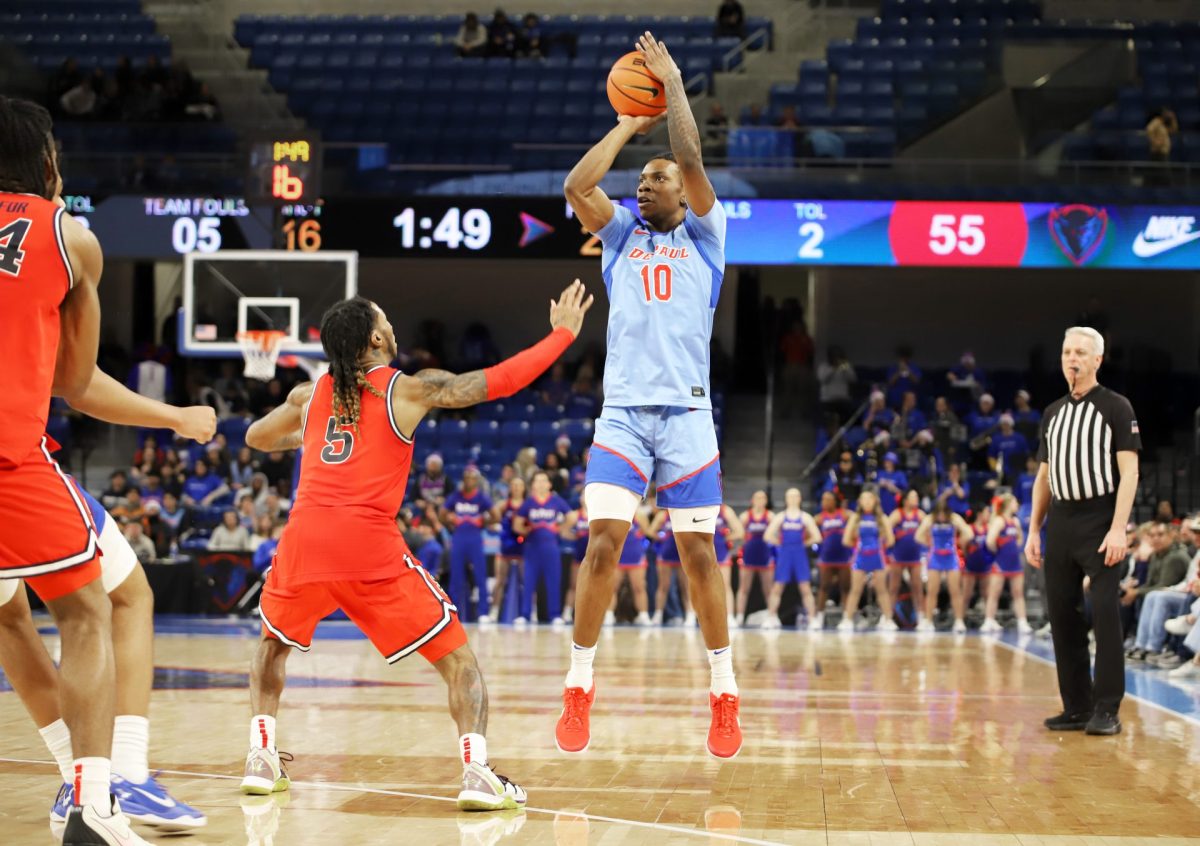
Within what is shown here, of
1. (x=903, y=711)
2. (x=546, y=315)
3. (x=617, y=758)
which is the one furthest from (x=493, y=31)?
(x=617, y=758)

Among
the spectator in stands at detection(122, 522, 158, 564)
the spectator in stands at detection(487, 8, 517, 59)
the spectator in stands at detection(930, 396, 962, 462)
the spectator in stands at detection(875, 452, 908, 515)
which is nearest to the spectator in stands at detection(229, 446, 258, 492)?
the spectator in stands at detection(122, 522, 158, 564)

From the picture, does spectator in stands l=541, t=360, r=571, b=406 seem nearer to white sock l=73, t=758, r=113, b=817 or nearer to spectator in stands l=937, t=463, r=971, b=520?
spectator in stands l=937, t=463, r=971, b=520

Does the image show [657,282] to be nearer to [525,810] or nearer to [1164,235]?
[525,810]

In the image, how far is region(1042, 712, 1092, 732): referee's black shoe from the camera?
689cm

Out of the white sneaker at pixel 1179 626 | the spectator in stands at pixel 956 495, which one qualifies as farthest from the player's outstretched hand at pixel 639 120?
the spectator in stands at pixel 956 495

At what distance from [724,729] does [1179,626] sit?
6.59 metres

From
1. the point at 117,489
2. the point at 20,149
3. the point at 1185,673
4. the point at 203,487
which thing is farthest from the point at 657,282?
the point at 117,489

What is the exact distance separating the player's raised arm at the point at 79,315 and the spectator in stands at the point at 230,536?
12258 millimetres

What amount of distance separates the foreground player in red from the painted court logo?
13669 millimetres

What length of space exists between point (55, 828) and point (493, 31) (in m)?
19.0

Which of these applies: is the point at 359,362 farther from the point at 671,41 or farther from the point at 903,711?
the point at 671,41

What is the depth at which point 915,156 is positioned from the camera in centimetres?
1755

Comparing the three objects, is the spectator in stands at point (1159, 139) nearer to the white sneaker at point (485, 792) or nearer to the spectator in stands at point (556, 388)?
the spectator in stands at point (556, 388)

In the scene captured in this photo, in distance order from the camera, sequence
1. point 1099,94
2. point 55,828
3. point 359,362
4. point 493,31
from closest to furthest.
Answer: point 55,828 → point 359,362 → point 1099,94 → point 493,31
